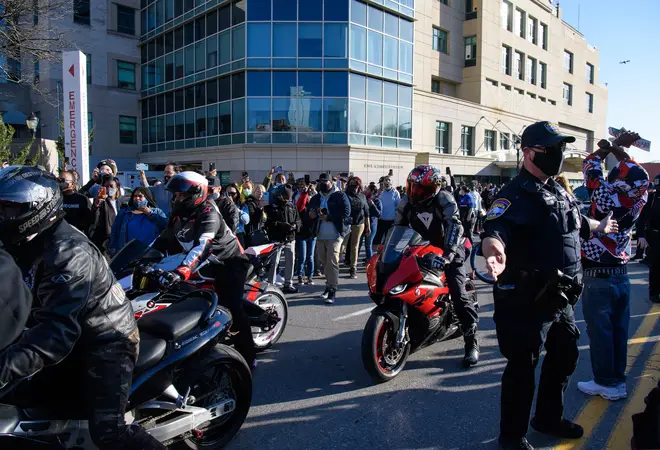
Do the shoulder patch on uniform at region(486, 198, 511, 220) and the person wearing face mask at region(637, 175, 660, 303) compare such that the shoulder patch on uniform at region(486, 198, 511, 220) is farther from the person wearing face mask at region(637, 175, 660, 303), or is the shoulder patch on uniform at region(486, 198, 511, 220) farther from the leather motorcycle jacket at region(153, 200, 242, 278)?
the person wearing face mask at region(637, 175, 660, 303)

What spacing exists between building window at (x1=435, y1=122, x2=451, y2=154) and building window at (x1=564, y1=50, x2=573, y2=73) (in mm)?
21888

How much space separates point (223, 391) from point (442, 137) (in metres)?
32.1

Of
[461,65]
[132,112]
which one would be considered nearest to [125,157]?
[132,112]

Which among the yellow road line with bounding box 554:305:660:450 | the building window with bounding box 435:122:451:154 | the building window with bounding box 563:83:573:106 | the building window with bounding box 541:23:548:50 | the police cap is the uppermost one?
the building window with bounding box 541:23:548:50

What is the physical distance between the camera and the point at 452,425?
353 cm

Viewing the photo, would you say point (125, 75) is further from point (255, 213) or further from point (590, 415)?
point (590, 415)

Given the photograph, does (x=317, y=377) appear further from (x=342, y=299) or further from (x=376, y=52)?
(x=376, y=52)

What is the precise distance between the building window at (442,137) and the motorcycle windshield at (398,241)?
29.4 meters

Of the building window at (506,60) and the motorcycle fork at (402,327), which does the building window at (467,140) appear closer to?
the building window at (506,60)

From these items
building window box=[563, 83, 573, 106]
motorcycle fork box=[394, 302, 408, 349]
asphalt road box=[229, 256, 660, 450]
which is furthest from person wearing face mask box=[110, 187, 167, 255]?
building window box=[563, 83, 573, 106]

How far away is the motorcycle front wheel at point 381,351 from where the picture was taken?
13.4ft

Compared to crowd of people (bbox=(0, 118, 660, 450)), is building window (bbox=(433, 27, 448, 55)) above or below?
above

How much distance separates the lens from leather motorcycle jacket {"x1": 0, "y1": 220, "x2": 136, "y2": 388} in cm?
193

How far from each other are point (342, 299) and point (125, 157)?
1274 inches
